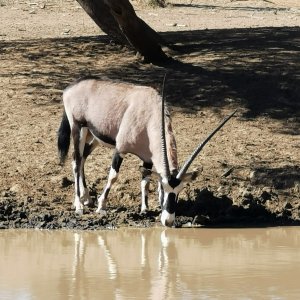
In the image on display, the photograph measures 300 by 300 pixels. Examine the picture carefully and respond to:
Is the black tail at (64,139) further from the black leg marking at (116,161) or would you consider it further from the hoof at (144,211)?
the hoof at (144,211)

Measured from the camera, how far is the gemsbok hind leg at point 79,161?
11211mm

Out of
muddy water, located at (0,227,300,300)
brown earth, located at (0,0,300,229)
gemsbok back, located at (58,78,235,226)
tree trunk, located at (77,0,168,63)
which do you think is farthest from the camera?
tree trunk, located at (77,0,168,63)

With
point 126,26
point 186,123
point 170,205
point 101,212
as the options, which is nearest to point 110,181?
point 101,212

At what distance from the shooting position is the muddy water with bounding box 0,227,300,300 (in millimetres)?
8191

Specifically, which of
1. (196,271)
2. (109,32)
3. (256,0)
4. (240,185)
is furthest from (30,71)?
(256,0)

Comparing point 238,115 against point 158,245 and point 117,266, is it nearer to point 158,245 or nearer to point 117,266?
point 158,245

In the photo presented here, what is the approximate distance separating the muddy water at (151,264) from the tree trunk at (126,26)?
5167mm

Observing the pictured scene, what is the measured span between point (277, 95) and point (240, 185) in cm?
306

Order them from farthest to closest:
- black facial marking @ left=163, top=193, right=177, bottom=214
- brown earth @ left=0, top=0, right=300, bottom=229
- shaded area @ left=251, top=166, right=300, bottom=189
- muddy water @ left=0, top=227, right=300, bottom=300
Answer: shaded area @ left=251, top=166, right=300, bottom=189 → brown earth @ left=0, top=0, right=300, bottom=229 → black facial marking @ left=163, top=193, right=177, bottom=214 → muddy water @ left=0, top=227, right=300, bottom=300

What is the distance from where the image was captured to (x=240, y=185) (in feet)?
38.2

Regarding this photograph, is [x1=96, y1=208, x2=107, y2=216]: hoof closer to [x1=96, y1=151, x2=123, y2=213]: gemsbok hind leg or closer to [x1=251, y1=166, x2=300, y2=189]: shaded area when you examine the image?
[x1=96, y1=151, x2=123, y2=213]: gemsbok hind leg

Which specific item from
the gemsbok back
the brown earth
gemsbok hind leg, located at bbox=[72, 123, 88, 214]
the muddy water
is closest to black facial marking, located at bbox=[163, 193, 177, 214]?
the gemsbok back

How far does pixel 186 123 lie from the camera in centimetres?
1363

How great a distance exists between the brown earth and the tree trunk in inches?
9.3
